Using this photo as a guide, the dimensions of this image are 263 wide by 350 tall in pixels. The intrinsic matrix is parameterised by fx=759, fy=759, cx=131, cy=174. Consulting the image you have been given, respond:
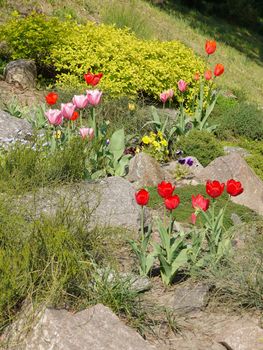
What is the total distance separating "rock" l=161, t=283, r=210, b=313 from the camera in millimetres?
5004

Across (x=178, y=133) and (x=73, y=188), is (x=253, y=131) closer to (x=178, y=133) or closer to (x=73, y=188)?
(x=178, y=133)

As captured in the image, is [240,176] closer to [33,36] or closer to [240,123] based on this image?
[240,123]

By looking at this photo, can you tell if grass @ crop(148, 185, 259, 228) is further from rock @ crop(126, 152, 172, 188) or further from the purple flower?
the purple flower

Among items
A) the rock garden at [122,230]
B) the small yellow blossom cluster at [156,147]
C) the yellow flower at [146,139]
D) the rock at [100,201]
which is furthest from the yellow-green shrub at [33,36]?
the rock at [100,201]

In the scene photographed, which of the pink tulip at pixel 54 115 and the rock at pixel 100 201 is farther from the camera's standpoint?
the pink tulip at pixel 54 115

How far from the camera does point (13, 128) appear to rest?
7.94 meters

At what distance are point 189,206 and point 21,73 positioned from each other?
14.8 feet

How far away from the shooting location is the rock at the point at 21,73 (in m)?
10.7

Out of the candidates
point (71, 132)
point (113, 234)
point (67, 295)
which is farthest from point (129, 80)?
point (67, 295)

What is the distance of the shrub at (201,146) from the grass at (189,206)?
1279 millimetres

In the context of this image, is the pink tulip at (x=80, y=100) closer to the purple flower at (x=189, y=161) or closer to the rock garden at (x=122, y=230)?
the rock garden at (x=122, y=230)

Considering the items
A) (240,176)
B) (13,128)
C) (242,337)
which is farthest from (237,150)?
(242,337)

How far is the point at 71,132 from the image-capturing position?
7508 mm

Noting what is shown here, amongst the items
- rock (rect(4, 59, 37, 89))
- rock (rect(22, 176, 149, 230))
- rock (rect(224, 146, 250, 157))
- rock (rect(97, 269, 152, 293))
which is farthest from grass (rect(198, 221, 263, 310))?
rock (rect(4, 59, 37, 89))
